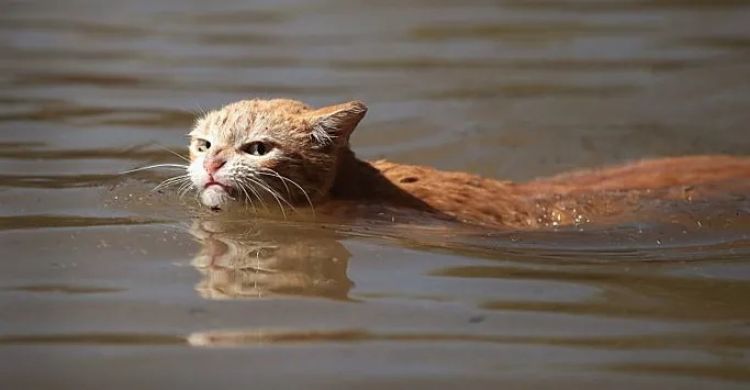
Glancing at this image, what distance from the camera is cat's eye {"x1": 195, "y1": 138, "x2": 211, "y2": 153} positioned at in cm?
677

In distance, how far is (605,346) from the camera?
196 inches

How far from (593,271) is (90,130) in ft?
15.0

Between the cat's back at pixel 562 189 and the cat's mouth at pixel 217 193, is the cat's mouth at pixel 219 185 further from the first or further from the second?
the cat's back at pixel 562 189

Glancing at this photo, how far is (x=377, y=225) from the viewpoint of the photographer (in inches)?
266

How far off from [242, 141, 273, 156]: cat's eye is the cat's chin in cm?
27

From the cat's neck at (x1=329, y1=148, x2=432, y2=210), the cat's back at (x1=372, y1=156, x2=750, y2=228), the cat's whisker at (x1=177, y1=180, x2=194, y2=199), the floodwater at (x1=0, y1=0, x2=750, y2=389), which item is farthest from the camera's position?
the cat's back at (x1=372, y1=156, x2=750, y2=228)

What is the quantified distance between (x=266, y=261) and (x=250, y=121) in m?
0.96

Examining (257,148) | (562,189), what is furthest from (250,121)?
(562,189)

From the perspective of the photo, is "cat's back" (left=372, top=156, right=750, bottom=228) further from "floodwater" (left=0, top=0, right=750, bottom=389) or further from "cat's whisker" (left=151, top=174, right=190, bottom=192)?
"cat's whisker" (left=151, top=174, right=190, bottom=192)

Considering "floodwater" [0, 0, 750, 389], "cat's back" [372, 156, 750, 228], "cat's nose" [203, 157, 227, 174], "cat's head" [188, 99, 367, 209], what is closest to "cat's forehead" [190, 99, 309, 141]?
"cat's head" [188, 99, 367, 209]

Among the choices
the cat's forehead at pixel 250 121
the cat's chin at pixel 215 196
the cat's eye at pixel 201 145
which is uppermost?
the cat's forehead at pixel 250 121

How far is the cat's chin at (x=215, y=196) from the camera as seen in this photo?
6.50m

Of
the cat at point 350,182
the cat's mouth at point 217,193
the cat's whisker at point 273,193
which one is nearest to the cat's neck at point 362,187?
the cat at point 350,182

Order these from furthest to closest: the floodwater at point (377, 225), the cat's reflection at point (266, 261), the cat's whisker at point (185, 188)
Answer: the cat's whisker at point (185, 188)
the cat's reflection at point (266, 261)
the floodwater at point (377, 225)
